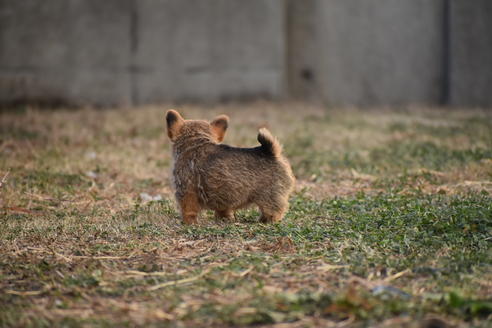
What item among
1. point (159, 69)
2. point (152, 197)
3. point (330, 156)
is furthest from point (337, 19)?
point (152, 197)

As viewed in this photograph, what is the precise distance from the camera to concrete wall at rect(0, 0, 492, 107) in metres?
9.75

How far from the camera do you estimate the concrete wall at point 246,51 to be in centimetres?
975

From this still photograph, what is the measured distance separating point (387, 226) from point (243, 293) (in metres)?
1.53

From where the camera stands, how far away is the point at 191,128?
15.5 ft

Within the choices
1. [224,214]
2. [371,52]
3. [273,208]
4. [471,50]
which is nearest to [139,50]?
[371,52]

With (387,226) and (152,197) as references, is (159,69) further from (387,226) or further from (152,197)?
(387,226)

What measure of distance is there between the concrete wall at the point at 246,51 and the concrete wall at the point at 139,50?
16 millimetres

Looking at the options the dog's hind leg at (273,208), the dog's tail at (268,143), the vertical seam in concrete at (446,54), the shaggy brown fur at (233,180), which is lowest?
the dog's hind leg at (273,208)

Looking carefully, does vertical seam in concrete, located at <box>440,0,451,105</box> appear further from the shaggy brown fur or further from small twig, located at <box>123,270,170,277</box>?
small twig, located at <box>123,270,170,277</box>

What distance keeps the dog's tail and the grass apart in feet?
1.56

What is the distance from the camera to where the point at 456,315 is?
9.02 ft

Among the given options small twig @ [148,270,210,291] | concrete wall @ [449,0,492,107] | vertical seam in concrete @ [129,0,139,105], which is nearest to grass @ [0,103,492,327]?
small twig @ [148,270,210,291]

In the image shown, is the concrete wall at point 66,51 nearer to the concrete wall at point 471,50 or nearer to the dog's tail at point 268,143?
the concrete wall at point 471,50

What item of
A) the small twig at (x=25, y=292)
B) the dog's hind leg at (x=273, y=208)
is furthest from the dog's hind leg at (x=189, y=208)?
the small twig at (x=25, y=292)
